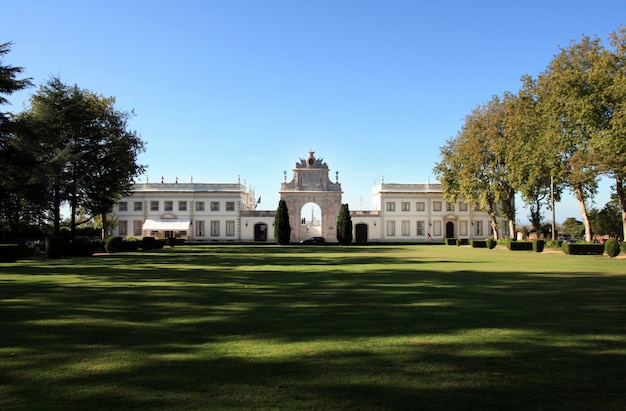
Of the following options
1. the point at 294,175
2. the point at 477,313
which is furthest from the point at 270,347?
the point at 294,175

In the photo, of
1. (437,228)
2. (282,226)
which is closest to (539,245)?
(282,226)

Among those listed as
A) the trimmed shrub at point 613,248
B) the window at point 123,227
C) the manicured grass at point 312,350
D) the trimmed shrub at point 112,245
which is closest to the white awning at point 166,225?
the window at point 123,227

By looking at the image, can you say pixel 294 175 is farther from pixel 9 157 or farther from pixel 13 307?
pixel 13 307

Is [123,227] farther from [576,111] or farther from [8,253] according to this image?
[576,111]

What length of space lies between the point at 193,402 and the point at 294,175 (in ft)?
216

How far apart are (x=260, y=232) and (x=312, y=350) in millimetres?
65863

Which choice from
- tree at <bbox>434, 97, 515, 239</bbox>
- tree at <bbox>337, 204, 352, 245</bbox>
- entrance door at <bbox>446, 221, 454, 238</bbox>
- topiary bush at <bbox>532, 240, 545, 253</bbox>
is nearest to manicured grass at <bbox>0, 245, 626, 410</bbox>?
topiary bush at <bbox>532, 240, 545, 253</bbox>

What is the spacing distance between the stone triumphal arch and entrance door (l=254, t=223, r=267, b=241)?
4277 mm

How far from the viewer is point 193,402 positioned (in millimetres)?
4730

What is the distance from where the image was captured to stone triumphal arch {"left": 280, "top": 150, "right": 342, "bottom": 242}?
228 ft

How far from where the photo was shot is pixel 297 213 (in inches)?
2741

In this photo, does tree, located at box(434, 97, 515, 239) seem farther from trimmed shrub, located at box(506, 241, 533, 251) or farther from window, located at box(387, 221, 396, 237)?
window, located at box(387, 221, 396, 237)

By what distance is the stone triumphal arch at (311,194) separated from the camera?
69375 mm

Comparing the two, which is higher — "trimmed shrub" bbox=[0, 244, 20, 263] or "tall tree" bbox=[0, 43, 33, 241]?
"tall tree" bbox=[0, 43, 33, 241]
